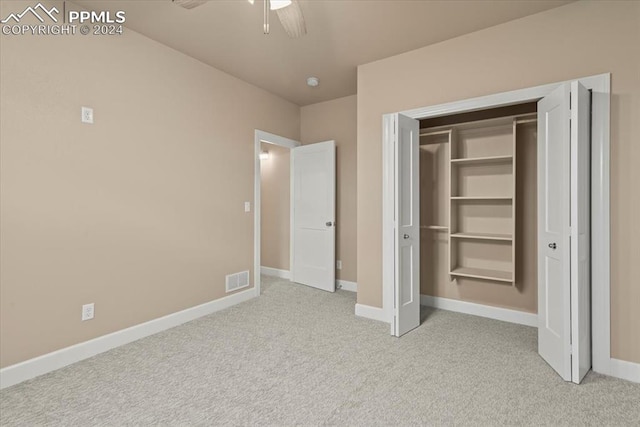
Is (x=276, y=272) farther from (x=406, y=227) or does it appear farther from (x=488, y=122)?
(x=488, y=122)

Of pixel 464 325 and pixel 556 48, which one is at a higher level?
pixel 556 48

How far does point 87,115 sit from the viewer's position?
255cm

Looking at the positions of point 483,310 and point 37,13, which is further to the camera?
point 483,310

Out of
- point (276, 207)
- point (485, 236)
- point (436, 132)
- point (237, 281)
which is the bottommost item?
point (237, 281)

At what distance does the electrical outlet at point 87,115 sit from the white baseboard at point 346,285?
3467 mm

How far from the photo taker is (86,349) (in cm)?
251

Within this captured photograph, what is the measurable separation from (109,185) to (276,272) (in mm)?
3153

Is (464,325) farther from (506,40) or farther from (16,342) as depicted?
(16,342)

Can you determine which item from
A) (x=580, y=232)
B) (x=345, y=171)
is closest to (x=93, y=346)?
(x=345, y=171)

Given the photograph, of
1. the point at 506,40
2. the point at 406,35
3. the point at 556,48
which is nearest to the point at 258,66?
the point at 406,35

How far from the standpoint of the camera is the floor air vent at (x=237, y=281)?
150 inches

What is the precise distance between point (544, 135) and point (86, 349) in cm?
402

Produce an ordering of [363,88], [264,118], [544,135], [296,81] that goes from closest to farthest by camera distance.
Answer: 1. [544,135]
2. [363,88]
3. [296,81]
4. [264,118]

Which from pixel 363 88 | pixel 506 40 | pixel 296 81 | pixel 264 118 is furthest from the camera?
pixel 264 118
